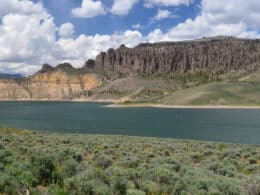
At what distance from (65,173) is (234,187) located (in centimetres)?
485

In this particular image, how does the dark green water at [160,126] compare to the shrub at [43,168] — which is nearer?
the shrub at [43,168]

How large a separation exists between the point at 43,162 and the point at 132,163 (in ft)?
17.2

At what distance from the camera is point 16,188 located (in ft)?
30.2

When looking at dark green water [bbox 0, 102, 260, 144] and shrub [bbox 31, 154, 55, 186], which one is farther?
dark green water [bbox 0, 102, 260, 144]

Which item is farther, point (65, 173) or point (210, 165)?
point (210, 165)

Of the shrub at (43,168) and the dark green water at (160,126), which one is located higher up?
the shrub at (43,168)

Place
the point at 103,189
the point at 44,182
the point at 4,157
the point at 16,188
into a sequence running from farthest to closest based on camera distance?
the point at 4,157 < the point at 44,182 < the point at 16,188 < the point at 103,189

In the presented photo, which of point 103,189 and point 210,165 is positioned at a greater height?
point 103,189

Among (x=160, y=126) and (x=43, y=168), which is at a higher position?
(x=43, y=168)

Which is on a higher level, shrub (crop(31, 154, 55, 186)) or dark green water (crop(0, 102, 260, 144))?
shrub (crop(31, 154, 55, 186))

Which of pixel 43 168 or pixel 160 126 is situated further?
pixel 160 126

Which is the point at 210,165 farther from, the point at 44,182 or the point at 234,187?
the point at 44,182

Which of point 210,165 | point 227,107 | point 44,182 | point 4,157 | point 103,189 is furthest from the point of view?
point 227,107

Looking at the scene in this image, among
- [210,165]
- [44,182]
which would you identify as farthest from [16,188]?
[210,165]
